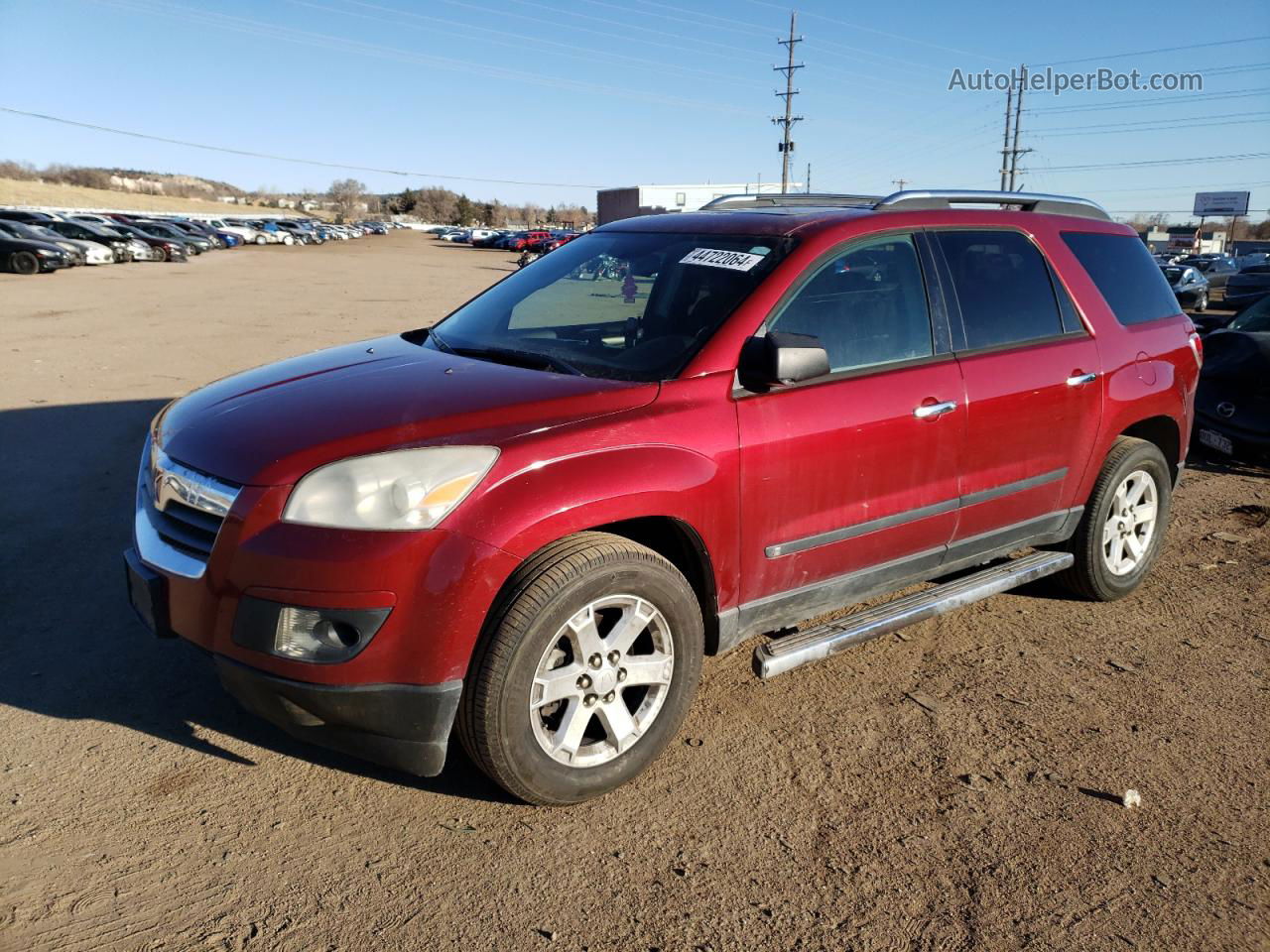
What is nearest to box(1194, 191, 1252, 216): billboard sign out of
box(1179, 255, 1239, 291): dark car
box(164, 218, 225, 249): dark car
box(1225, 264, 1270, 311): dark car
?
box(1179, 255, 1239, 291): dark car

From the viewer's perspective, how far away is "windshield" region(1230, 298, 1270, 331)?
8867 mm

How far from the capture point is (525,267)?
15.5ft

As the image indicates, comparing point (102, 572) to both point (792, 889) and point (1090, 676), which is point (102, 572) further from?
point (1090, 676)

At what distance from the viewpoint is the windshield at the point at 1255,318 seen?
8.87 meters

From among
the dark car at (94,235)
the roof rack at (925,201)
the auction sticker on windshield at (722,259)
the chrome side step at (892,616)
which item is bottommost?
the chrome side step at (892,616)

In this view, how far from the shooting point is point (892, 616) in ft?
12.7

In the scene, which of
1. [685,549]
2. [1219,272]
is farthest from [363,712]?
[1219,272]

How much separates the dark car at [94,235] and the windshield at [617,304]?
116ft

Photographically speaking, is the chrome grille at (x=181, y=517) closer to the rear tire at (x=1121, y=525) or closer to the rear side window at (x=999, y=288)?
the rear side window at (x=999, y=288)

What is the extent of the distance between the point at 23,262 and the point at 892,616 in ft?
98.7

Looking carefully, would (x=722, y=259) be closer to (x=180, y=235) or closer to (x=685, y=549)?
(x=685, y=549)

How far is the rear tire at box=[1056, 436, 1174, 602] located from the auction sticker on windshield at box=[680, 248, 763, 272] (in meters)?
2.26

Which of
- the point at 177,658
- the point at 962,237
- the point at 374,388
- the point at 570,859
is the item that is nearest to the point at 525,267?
the point at 374,388

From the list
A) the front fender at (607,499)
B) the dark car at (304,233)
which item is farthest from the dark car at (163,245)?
the front fender at (607,499)
